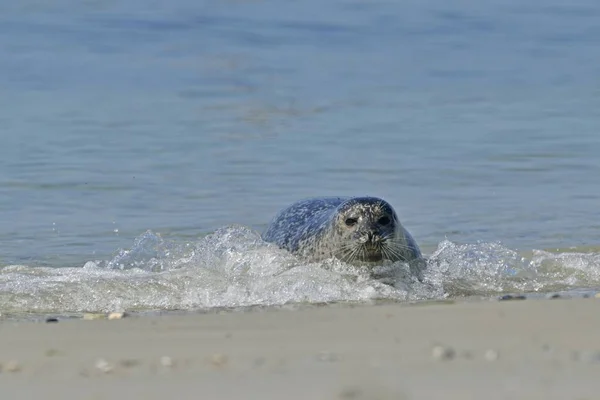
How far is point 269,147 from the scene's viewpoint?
41.7ft

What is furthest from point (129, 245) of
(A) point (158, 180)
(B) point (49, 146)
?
(B) point (49, 146)

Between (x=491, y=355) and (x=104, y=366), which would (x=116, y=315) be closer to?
(x=104, y=366)

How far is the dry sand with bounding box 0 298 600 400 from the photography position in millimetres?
4191

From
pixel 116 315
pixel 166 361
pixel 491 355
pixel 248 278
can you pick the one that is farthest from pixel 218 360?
pixel 248 278

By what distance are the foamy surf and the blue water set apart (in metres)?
0.02

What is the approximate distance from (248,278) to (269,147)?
205 inches

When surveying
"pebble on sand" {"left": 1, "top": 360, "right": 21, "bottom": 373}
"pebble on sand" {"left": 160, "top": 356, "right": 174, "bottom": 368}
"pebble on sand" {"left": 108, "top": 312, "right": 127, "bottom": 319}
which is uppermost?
"pebble on sand" {"left": 160, "top": 356, "right": 174, "bottom": 368}

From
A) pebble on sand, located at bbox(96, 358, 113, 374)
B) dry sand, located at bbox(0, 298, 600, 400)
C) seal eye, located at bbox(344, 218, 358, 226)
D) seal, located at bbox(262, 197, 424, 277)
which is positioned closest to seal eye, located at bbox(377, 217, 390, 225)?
seal, located at bbox(262, 197, 424, 277)

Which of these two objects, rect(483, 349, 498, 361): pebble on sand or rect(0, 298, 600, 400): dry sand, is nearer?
rect(0, 298, 600, 400): dry sand

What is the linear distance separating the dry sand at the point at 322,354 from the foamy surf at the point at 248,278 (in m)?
0.95

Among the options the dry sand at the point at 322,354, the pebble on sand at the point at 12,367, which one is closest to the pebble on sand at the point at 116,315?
Result: the dry sand at the point at 322,354

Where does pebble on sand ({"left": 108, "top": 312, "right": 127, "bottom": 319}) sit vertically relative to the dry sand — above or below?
below

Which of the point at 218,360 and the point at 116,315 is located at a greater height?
the point at 218,360

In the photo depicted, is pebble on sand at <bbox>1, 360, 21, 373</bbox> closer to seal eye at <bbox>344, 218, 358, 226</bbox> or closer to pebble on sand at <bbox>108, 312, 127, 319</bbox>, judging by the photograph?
pebble on sand at <bbox>108, 312, 127, 319</bbox>
